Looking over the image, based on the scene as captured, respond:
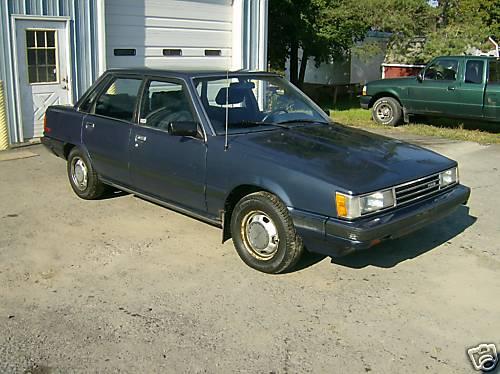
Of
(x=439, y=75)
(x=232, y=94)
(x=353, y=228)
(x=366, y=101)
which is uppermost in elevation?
(x=439, y=75)

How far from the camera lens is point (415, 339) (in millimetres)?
3803

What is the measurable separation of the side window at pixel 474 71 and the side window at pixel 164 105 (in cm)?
880

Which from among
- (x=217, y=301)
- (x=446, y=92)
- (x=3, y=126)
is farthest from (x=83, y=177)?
(x=446, y=92)

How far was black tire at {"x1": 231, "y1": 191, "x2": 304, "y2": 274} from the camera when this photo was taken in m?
4.53

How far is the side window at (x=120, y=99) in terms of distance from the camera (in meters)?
5.95

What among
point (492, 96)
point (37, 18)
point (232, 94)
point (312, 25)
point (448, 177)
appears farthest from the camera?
point (312, 25)

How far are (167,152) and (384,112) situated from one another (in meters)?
9.45

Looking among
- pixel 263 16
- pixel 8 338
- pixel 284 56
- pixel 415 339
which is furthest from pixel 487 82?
pixel 8 338

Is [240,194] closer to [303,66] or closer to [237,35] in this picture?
[237,35]

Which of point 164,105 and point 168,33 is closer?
point 164,105

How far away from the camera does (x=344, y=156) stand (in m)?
4.80

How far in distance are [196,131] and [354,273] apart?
71.1 inches

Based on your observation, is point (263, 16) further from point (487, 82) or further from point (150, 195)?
point (150, 195)

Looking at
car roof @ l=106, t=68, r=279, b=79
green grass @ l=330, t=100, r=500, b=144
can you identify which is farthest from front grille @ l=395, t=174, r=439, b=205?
green grass @ l=330, t=100, r=500, b=144
